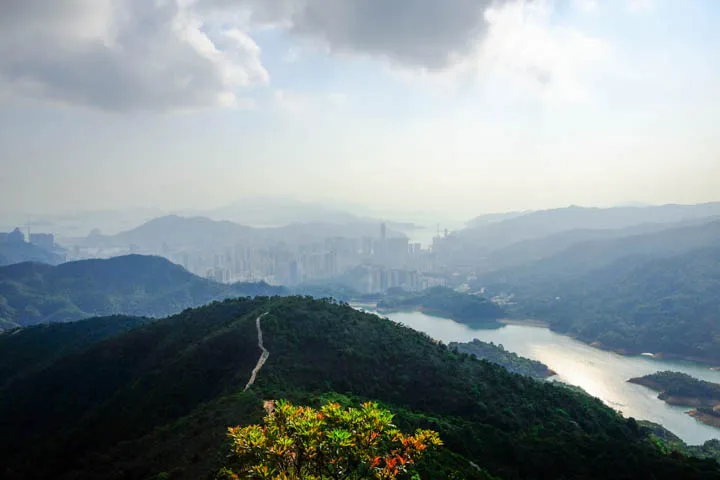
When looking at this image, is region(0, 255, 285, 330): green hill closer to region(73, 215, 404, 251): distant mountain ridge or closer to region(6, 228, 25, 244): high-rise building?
region(6, 228, 25, 244): high-rise building

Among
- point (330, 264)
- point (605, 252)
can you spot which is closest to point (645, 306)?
point (605, 252)

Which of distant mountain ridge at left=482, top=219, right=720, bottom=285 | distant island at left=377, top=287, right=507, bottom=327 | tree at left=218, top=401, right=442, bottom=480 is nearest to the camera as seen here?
tree at left=218, top=401, right=442, bottom=480

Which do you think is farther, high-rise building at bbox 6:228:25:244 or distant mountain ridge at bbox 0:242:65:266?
high-rise building at bbox 6:228:25:244

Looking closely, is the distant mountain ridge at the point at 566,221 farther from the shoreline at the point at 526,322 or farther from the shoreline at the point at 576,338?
the shoreline at the point at 526,322

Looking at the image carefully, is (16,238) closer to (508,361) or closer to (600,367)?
(508,361)

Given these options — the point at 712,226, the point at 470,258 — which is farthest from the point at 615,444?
the point at 470,258

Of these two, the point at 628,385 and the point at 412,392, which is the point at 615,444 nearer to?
the point at 412,392

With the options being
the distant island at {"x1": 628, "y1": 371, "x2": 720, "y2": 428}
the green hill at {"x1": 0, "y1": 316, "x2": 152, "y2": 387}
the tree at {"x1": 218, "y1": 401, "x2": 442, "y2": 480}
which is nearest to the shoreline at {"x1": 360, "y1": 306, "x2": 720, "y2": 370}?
the distant island at {"x1": 628, "y1": 371, "x2": 720, "y2": 428}
